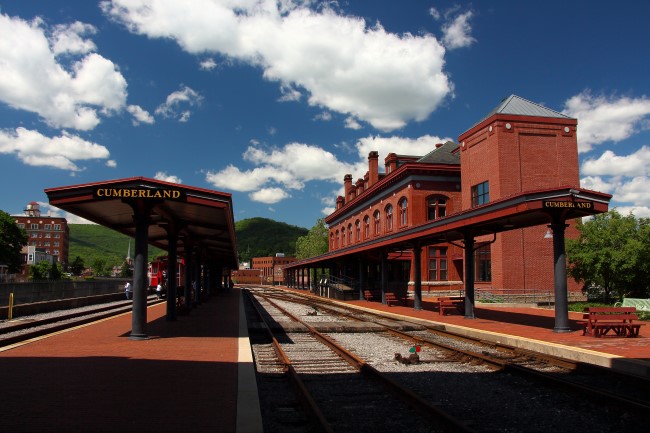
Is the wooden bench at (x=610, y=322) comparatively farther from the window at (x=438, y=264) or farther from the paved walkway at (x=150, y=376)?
the window at (x=438, y=264)

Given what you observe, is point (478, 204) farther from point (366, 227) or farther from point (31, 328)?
point (31, 328)

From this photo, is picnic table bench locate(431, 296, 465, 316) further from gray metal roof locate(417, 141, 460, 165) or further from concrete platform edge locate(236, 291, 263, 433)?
gray metal roof locate(417, 141, 460, 165)

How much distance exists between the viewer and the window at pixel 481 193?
1494 inches

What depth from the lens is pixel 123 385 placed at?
7133 millimetres

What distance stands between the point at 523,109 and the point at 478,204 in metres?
8.07

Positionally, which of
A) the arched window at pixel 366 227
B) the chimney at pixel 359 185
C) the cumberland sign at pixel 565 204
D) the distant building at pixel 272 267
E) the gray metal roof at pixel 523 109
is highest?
the gray metal roof at pixel 523 109

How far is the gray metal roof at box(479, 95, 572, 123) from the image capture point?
38719 millimetres

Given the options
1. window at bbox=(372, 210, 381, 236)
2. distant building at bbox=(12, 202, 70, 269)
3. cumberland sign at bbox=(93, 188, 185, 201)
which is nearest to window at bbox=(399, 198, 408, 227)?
window at bbox=(372, 210, 381, 236)

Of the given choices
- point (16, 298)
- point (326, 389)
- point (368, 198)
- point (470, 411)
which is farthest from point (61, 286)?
point (368, 198)

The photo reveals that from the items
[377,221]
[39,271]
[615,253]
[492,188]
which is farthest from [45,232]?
[615,253]

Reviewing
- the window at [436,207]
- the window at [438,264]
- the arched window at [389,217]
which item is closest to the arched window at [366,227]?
the arched window at [389,217]

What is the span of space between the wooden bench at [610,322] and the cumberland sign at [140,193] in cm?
1104

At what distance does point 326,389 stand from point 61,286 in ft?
72.0

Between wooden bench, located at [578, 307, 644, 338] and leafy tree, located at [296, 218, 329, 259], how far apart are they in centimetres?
7663
